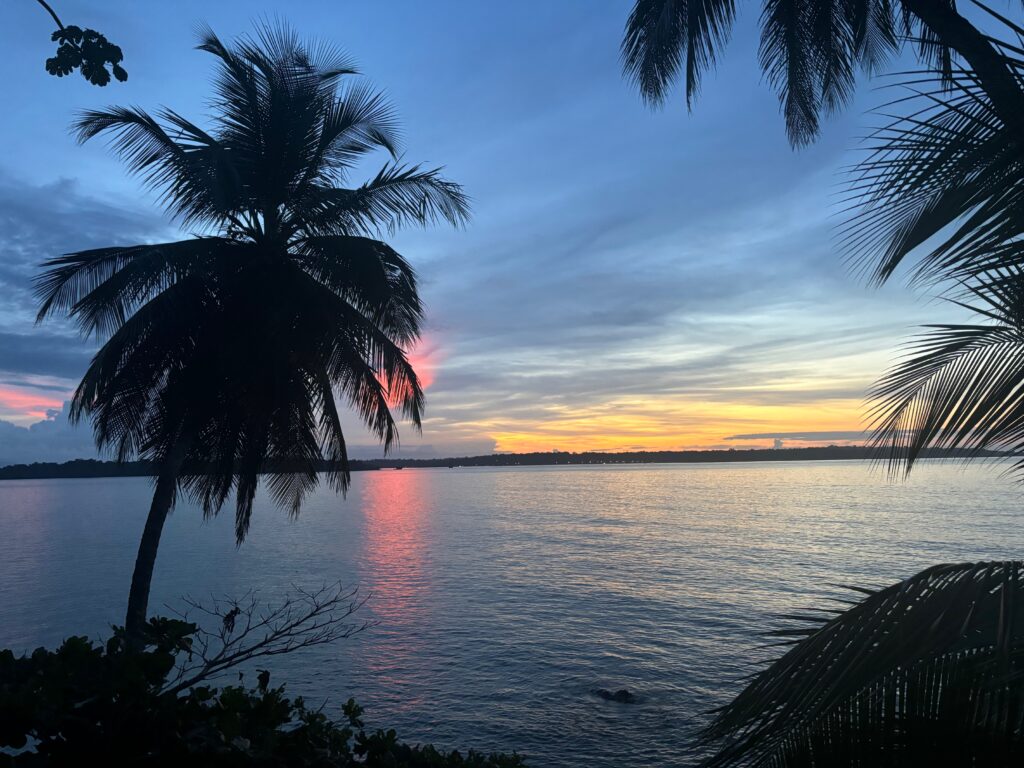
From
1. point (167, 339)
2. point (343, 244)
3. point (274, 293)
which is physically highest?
point (343, 244)

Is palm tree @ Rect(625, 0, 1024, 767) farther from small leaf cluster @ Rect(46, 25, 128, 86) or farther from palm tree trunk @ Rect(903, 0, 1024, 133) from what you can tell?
small leaf cluster @ Rect(46, 25, 128, 86)

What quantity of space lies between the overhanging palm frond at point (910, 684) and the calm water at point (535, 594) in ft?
44.4

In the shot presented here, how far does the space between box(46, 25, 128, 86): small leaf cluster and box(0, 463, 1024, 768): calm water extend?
15.6 meters

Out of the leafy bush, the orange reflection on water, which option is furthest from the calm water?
the leafy bush

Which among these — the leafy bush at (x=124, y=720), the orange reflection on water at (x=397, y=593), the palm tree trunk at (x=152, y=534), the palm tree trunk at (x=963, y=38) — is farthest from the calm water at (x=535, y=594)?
the palm tree trunk at (x=963, y=38)

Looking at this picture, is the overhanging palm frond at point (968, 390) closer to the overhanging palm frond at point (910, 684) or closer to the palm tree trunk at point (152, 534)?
the overhanging palm frond at point (910, 684)

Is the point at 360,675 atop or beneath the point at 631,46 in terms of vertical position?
beneath

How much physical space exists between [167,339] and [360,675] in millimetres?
15193

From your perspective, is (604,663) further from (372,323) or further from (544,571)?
(544,571)

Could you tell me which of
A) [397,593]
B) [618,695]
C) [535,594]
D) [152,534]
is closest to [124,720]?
[152,534]

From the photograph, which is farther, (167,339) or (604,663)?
(604,663)

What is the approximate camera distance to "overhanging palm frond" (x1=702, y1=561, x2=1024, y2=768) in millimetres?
2998

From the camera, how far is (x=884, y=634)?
11.1 ft

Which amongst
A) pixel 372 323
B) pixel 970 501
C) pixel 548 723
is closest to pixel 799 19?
pixel 372 323
